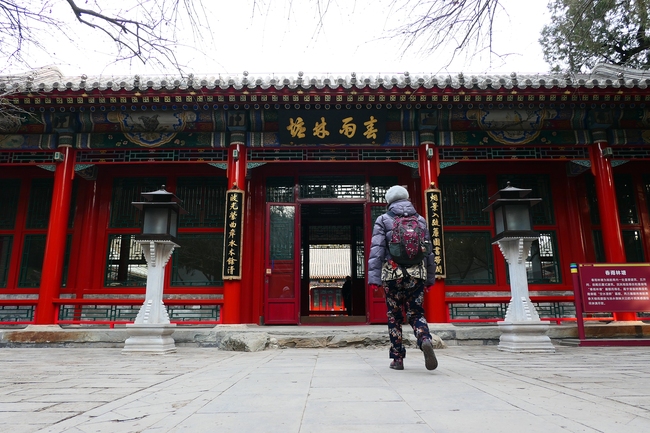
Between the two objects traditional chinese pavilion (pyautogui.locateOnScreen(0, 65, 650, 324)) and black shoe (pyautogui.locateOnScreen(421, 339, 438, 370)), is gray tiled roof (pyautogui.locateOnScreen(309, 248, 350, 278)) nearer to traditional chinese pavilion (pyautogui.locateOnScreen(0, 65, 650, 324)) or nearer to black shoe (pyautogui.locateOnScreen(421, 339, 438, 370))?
traditional chinese pavilion (pyautogui.locateOnScreen(0, 65, 650, 324))

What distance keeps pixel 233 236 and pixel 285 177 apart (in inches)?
68.0

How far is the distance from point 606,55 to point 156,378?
13.1m

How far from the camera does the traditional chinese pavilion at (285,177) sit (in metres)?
6.21

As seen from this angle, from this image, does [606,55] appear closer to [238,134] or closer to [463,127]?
[463,127]

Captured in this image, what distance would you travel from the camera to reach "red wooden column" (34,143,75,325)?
20.5 feet

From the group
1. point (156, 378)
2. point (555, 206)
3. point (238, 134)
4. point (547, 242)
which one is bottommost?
point (156, 378)

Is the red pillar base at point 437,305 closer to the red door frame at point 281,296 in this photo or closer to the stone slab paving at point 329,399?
the red door frame at point 281,296

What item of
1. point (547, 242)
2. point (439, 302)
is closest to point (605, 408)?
point (439, 302)

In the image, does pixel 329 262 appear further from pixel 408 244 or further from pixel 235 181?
pixel 408 244

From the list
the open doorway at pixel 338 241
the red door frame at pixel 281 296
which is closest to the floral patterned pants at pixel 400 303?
the red door frame at pixel 281 296

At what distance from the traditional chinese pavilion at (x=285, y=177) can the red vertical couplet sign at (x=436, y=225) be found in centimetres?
3

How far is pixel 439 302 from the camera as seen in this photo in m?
6.27

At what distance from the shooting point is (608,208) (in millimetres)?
Result: 6586

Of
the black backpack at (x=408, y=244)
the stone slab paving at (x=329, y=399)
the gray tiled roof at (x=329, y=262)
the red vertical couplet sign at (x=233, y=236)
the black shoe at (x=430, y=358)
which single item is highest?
the gray tiled roof at (x=329, y=262)
